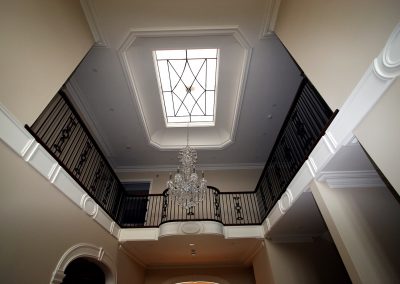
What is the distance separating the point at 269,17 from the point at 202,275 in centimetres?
812

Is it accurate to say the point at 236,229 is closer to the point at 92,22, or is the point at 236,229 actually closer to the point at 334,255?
the point at 334,255

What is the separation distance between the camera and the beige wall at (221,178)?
8484mm

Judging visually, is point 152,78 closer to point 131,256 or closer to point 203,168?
point 203,168

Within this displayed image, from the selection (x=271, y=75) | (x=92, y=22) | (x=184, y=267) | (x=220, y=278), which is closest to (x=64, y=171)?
(x=92, y=22)

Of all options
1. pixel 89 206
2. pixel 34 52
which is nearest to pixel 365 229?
pixel 89 206

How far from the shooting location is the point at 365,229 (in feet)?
8.41

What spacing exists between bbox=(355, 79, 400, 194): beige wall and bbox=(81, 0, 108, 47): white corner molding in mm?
5065

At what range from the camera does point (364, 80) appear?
1.91 meters

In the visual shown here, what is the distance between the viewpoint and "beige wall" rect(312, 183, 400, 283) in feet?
7.63

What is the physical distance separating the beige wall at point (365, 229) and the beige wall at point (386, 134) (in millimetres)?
1155

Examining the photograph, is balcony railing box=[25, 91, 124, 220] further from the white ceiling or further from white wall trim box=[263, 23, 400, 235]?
white wall trim box=[263, 23, 400, 235]

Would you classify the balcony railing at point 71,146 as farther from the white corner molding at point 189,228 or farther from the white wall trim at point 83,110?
the white corner molding at point 189,228

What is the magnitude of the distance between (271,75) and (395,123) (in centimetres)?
440

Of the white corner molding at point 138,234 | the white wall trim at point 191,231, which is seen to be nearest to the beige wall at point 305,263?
the white wall trim at point 191,231
